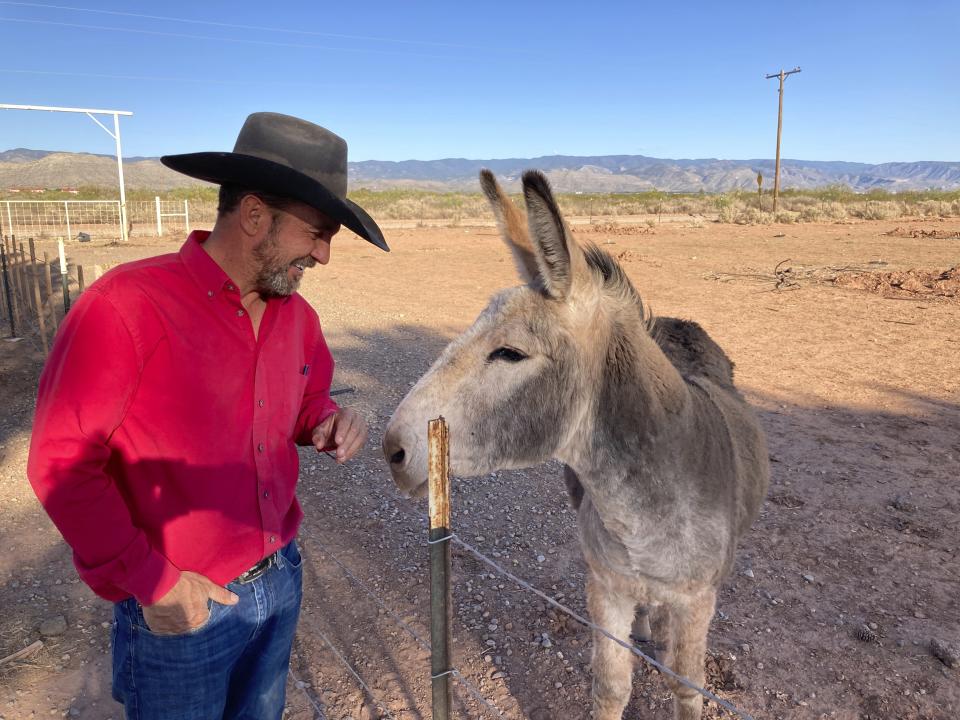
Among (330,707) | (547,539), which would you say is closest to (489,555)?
(547,539)

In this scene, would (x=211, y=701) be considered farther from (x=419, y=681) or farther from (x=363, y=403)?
(x=363, y=403)

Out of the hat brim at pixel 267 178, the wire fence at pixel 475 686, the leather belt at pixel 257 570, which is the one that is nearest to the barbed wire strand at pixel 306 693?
the wire fence at pixel 475 686

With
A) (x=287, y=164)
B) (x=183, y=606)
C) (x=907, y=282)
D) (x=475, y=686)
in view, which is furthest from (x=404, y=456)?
(x=907, y=282)

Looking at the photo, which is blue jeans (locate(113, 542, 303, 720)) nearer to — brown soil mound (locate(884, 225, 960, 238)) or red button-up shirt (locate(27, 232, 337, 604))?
red button-up shirt (locate(27, 232, 337, 604))

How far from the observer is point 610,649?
290 cm

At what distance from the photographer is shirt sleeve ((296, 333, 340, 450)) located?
2416mm

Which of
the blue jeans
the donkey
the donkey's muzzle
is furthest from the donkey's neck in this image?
the blue jeans

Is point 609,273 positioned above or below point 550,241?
below

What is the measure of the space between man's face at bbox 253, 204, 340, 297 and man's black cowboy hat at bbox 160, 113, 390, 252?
0.05 m

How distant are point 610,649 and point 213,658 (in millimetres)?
1772

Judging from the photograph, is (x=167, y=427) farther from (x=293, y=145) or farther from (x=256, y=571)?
(x=293, y=145)

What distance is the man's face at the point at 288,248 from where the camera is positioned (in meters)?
1.87

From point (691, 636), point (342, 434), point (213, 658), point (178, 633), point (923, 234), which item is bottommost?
point (691, 636)

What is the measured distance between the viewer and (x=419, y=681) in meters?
3.55
